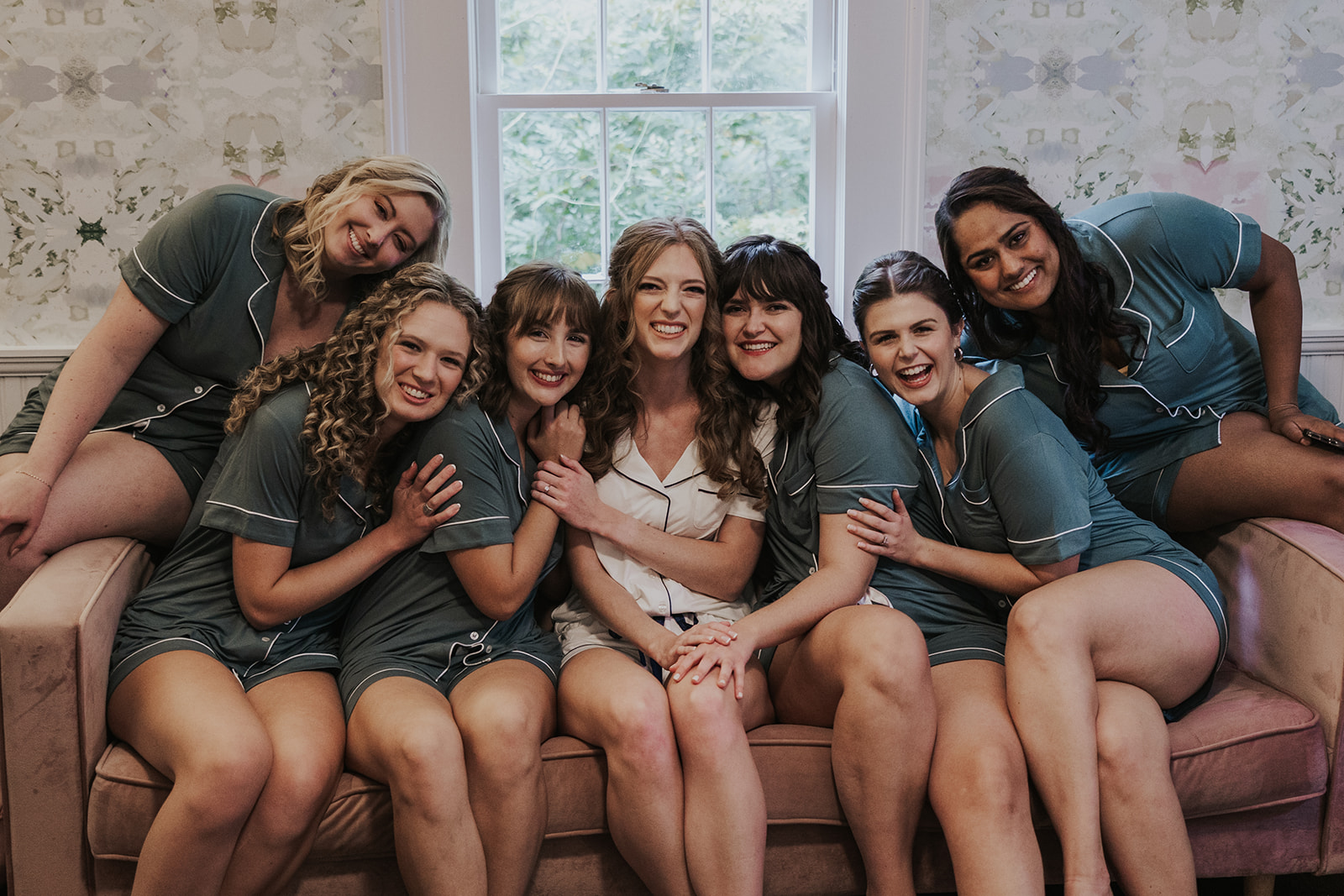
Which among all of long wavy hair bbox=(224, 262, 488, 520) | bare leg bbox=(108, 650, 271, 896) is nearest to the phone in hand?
long wavy hair bbox=(224, 262, 488, 520)

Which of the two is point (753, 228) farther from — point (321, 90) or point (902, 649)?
point (902, 649)

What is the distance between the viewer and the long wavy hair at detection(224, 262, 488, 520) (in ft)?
5.09

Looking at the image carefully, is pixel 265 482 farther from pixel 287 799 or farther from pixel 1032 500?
pixel 1032 500

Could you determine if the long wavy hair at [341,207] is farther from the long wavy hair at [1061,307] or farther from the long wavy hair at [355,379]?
the long wavy hair at [1061,307]

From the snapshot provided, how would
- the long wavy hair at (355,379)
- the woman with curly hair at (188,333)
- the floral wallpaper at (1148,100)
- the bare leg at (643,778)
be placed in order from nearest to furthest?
the bare leg at (643,778), the long wavy hair at (355,379), the woman with curly hair at (188,333), the floral wallpaper at (1148,100)

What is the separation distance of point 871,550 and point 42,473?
1440mm

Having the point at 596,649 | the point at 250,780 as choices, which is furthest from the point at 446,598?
the point at 250,780

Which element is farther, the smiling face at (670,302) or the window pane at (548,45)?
the window pane at (548,45)

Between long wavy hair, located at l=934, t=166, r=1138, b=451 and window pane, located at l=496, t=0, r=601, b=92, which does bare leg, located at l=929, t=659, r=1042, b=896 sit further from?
window pane, located at l=496, t=0, r=601, b=92

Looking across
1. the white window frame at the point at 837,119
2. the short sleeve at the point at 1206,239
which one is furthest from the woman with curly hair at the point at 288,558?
the short sleeve at the point at 1206,239

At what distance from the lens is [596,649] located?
167 centimetres

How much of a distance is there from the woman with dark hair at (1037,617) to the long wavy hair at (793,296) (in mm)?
84

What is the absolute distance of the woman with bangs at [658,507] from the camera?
1521mm

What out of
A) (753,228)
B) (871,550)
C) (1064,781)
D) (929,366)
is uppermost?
(753,228)
